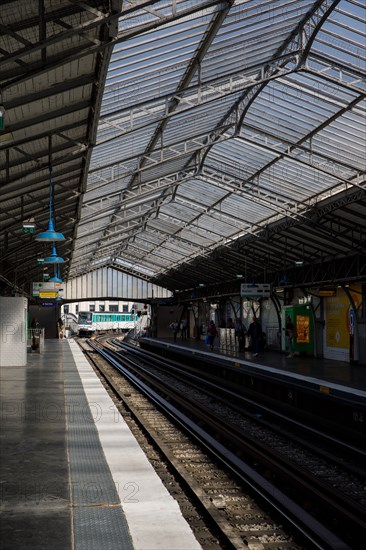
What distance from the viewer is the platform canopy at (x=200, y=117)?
9.43 metres

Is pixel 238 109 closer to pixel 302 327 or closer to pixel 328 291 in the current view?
pixel 328 291

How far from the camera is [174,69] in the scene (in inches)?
552

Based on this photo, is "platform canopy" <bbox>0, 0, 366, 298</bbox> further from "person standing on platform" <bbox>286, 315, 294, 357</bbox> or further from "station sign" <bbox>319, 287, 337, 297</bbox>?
"person standing on platform" <bbox>286, 315, 294, 357</bbox>

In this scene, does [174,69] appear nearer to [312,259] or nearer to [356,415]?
[356,415]

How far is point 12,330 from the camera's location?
20.5 meters

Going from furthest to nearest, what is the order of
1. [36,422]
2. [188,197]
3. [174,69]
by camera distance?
[188,197] < [174,69] < [36,422]

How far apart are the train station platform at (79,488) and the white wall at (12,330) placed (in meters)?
8.98

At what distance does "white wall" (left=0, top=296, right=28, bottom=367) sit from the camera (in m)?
20.5

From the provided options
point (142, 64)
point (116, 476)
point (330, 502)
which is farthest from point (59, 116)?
Answer: point (330, 502)

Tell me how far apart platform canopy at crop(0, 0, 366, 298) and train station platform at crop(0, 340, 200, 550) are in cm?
508

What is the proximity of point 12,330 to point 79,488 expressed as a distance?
15144 millimetres

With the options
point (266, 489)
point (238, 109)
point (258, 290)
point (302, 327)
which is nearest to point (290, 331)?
point (302, 327)

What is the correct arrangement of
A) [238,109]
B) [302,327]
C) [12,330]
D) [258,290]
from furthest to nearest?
[258,290] → [302,327] → [12,330] → [238,109]

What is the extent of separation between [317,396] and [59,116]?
28.9 ft
